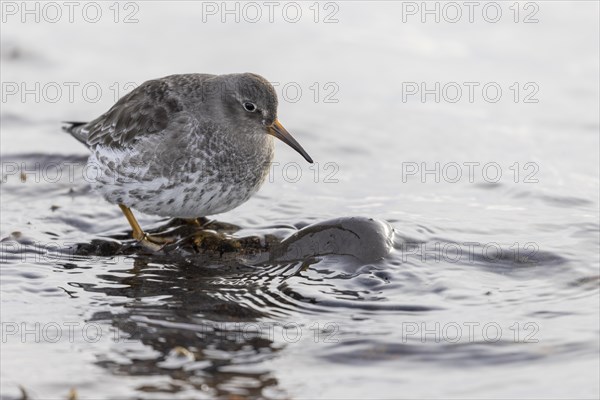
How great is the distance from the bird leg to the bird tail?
111 cm

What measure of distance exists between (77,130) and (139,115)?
1.32 m

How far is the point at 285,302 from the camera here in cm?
743

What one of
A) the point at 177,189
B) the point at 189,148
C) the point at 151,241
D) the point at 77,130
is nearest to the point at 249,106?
the point at 189,148

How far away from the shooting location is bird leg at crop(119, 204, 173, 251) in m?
8.70

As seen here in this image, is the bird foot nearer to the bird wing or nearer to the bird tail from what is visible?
the bird wing

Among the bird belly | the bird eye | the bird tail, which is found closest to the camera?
the bird belly

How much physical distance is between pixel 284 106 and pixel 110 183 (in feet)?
13.5

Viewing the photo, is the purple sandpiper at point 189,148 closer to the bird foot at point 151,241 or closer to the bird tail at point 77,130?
the bird foot at point 151,241

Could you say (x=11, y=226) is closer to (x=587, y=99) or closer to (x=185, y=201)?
(x=185, y=201)

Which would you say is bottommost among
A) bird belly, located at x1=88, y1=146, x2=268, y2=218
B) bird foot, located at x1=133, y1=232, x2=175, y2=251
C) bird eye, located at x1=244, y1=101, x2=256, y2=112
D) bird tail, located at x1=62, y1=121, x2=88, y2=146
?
bird foot, located at x1=133, y1=232, x2=175, y2=251

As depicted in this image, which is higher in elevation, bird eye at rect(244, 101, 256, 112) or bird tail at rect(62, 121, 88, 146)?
bird eye at rect(244, 101, 256, 112)

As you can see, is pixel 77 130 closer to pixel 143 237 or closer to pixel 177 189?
pixel 143 237

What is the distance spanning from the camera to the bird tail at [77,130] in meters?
9.70

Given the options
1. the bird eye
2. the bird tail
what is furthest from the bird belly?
the bird tail
